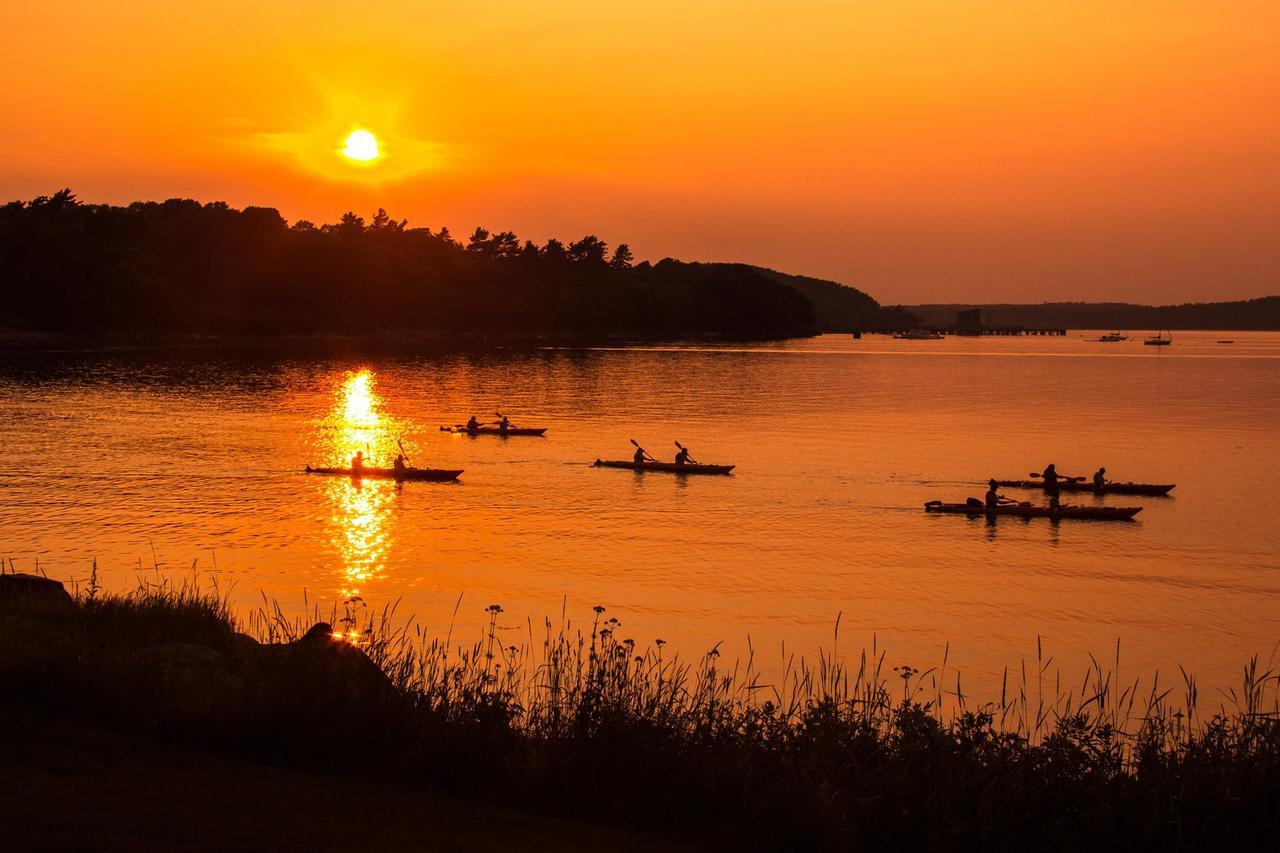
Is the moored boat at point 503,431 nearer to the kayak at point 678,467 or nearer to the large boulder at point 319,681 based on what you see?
the kayak at point 678,467

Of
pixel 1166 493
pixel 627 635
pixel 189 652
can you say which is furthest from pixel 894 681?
pixel 1166 493

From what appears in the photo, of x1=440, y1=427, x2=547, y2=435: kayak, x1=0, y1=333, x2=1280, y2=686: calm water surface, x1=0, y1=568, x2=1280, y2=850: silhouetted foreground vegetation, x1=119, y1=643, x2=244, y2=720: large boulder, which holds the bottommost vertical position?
x1=0, y1=333, x2=1280, y2=686: calm water surface

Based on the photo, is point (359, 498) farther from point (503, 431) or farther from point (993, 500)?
point (993, 500)

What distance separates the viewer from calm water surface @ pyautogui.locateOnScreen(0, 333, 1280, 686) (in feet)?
105

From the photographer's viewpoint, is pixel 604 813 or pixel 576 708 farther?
pixel 576 708

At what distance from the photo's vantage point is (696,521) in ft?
159

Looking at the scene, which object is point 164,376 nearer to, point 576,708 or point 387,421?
point 387,421

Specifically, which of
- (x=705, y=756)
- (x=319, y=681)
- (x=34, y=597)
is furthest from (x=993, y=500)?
(x=319, y=681)

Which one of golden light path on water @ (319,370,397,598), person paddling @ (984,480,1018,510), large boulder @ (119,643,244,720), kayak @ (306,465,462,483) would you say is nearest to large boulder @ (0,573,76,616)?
large boulder @ (119,643,244,720)

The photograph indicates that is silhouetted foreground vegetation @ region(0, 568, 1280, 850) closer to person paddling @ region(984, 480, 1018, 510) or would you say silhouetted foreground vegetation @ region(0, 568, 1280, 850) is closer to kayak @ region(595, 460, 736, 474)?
person paddling @ region(984, 480, 1018, 510)

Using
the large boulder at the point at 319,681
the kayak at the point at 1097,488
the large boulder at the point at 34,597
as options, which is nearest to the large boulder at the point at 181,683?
the large boulder at the point at 319,681

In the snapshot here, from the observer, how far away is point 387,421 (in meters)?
92.1

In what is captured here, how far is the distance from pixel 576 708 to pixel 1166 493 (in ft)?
170

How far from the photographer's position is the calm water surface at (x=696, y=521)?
31984 millimetres
